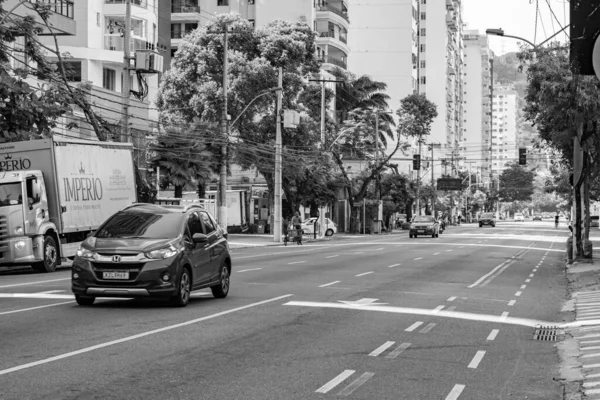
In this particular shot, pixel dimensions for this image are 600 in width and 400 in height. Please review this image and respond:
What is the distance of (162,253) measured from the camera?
16.1 meters

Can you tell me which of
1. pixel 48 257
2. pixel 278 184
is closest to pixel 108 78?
pixel 278 184

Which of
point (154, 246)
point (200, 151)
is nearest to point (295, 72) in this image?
point (200, 151)

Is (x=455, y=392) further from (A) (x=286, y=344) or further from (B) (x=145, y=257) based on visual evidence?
(B) (x=145, y=257)

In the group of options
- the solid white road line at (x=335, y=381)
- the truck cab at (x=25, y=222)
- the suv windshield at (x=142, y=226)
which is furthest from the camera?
the truck cab at (x=25, y=222)

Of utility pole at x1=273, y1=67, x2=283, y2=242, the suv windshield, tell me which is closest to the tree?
utility pole at x1=273, y1=67, x2=283, y2=242

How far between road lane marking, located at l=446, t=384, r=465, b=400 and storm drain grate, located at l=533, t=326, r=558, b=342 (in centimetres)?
485

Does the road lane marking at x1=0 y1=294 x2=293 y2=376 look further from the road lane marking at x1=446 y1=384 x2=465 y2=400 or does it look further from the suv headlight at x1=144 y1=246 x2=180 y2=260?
the road lane marking at x1=446 y1=384 x2=465 y2=400

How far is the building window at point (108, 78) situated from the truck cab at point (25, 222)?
3091 centimetres

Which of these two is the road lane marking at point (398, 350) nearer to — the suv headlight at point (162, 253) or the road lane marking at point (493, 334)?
the road lane marking at point (493, 334)

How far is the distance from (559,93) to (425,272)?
7.34 metres

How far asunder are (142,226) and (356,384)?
8077 millimetres

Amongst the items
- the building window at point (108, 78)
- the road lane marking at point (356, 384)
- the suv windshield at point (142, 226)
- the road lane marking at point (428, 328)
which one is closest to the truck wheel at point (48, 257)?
the suv windshield at point (142, 226)

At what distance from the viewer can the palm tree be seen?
5366 centimetres

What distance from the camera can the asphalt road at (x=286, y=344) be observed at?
9359 millimetres
